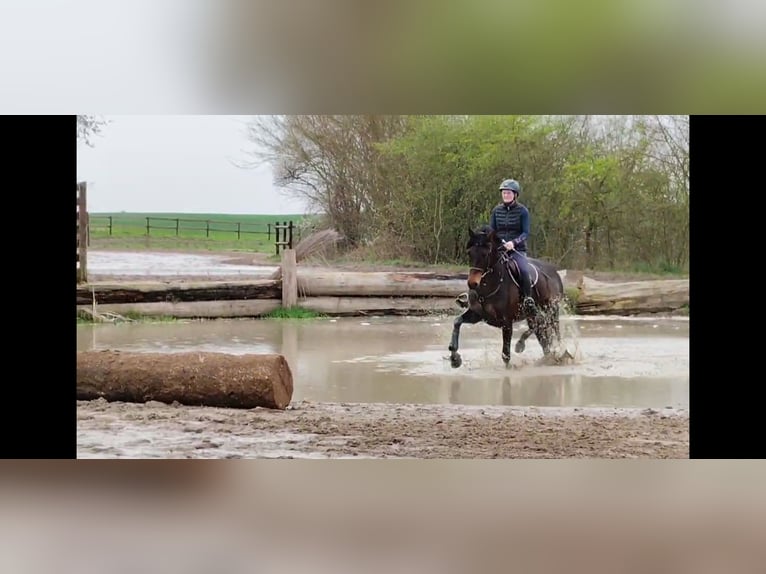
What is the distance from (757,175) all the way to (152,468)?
194 inches

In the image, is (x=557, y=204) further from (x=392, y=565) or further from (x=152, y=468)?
(x=152, y=468)

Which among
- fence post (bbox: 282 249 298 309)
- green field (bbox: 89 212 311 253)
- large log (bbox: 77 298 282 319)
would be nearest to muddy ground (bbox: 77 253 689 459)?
large log (bbox: 77 298 282 319)

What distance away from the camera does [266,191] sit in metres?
7.30

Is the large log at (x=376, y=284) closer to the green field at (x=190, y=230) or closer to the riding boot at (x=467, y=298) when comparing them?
the riding boot at (x=467, y=298)

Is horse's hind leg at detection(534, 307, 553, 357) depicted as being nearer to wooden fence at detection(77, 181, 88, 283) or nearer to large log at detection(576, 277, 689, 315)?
large log at detection(576, 277, 689, 315)

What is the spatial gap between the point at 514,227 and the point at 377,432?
179cm

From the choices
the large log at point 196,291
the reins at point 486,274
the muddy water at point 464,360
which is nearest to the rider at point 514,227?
the reins at point 486,274

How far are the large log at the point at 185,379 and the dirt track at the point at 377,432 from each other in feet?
0.25

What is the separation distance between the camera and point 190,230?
7.30 metres

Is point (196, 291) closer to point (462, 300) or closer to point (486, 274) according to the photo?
point (462, 300)

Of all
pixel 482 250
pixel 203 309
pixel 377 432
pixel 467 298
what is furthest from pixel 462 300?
pixel 203 309

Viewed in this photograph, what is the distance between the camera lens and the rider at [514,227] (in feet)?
23.6
